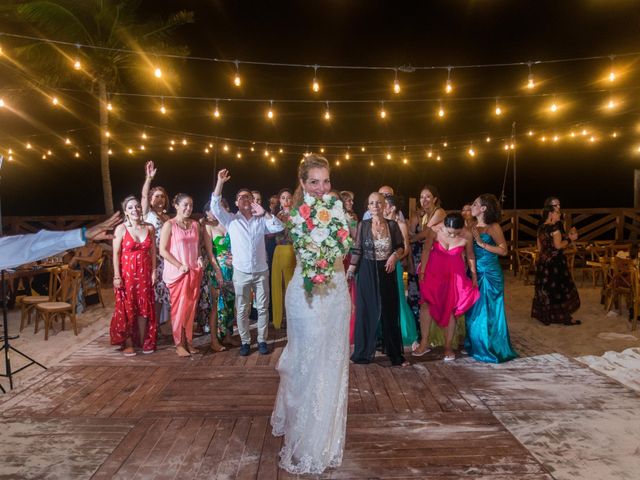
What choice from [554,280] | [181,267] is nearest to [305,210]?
[181,267]

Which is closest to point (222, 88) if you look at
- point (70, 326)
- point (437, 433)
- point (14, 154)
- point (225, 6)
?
point (225, 6)

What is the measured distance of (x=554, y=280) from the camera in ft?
22.2

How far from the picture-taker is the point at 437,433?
331 cm

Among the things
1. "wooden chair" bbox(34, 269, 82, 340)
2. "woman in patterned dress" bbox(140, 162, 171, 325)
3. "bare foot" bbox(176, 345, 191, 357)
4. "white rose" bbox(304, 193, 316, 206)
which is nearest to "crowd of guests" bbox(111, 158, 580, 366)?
"bare foot" bbox(176, 345, 191, 357)

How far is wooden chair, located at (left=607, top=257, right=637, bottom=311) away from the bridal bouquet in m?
5.40

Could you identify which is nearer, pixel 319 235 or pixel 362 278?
pixel 319 235

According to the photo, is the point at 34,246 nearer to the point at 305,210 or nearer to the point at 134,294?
the point at 305,210

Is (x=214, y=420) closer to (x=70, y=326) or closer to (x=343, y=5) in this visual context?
(x=70, y=326)

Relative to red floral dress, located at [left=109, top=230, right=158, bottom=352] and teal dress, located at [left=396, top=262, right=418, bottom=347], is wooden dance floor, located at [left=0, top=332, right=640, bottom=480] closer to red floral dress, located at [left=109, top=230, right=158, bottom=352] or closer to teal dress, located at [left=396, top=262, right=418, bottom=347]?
red floral dress, located at [left=109, top=230, right=158, bottom=352]

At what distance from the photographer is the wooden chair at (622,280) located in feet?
21.6

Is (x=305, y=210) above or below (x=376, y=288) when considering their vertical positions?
above

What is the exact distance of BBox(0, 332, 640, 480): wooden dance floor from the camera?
290 cm

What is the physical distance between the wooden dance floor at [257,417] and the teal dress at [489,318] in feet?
0.54

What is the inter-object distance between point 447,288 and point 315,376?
8.48 ft
